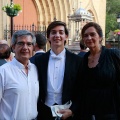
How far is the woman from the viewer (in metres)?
3.87

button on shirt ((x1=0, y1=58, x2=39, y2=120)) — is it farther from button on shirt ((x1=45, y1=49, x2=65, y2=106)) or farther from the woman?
the woman

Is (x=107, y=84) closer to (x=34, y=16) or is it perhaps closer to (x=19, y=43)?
(x=19, y=43)

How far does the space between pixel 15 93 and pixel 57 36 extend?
1.02 metres

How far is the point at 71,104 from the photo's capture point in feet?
12.9

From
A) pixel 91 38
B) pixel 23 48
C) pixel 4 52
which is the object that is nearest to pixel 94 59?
pixel 91 38

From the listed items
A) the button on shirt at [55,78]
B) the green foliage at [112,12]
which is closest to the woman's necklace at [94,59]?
the button on shirt at [55,78]

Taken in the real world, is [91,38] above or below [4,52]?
above

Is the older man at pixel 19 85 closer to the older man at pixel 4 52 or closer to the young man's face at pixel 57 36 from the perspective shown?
the young man's face at pixel 57 36

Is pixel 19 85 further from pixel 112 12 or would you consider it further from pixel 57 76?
pixel 112 12

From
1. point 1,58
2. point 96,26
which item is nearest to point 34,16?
point 1,58

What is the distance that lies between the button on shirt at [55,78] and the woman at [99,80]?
0.29 m

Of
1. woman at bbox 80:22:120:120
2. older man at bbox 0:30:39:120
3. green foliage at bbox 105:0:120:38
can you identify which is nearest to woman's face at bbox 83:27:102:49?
woman at bbox 80:22:120:120

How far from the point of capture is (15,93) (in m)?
3.28

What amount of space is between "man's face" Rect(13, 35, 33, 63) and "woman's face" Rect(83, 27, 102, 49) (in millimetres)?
836
